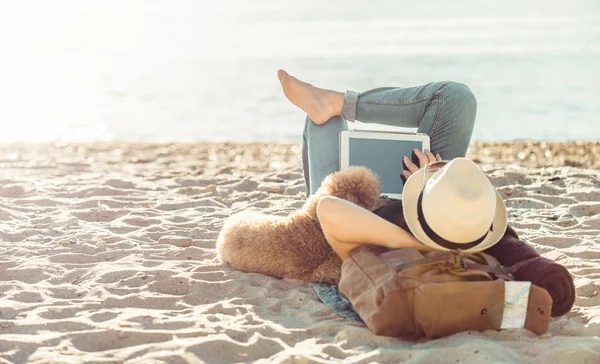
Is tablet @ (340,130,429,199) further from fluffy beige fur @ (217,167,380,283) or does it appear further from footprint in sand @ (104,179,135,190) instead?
footprint in sand @ (104,179,135,190)

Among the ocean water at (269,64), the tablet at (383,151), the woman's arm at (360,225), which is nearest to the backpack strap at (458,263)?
the woman's arm at (360,225)

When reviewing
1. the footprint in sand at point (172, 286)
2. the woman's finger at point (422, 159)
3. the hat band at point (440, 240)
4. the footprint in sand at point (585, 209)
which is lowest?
the footprint in sand at point (172, 286)

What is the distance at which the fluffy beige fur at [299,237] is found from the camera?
4051mm

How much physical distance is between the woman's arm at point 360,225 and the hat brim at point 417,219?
0.16 meters

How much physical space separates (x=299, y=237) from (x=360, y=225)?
24.2 inches

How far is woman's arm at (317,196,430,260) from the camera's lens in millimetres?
3570

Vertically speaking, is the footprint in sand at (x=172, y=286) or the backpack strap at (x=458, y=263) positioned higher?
the backpack strap at (x=458, y=263)

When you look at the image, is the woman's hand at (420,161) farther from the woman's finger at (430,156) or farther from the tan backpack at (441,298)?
the tan backpack at (441,298)

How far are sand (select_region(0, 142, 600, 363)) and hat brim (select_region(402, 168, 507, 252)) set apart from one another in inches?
16.0

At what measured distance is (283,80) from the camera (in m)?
5.06

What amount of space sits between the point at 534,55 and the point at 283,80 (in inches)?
743

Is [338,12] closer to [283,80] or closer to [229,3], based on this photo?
[229,3]

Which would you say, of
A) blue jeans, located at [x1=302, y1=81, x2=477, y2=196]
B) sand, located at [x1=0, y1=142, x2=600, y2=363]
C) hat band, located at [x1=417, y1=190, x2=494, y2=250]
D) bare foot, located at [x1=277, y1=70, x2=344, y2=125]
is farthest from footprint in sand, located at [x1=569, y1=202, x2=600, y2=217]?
hat band, located at [x1=417, y1=190, x2=494, y2=250]

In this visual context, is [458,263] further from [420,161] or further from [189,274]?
[189,274]
